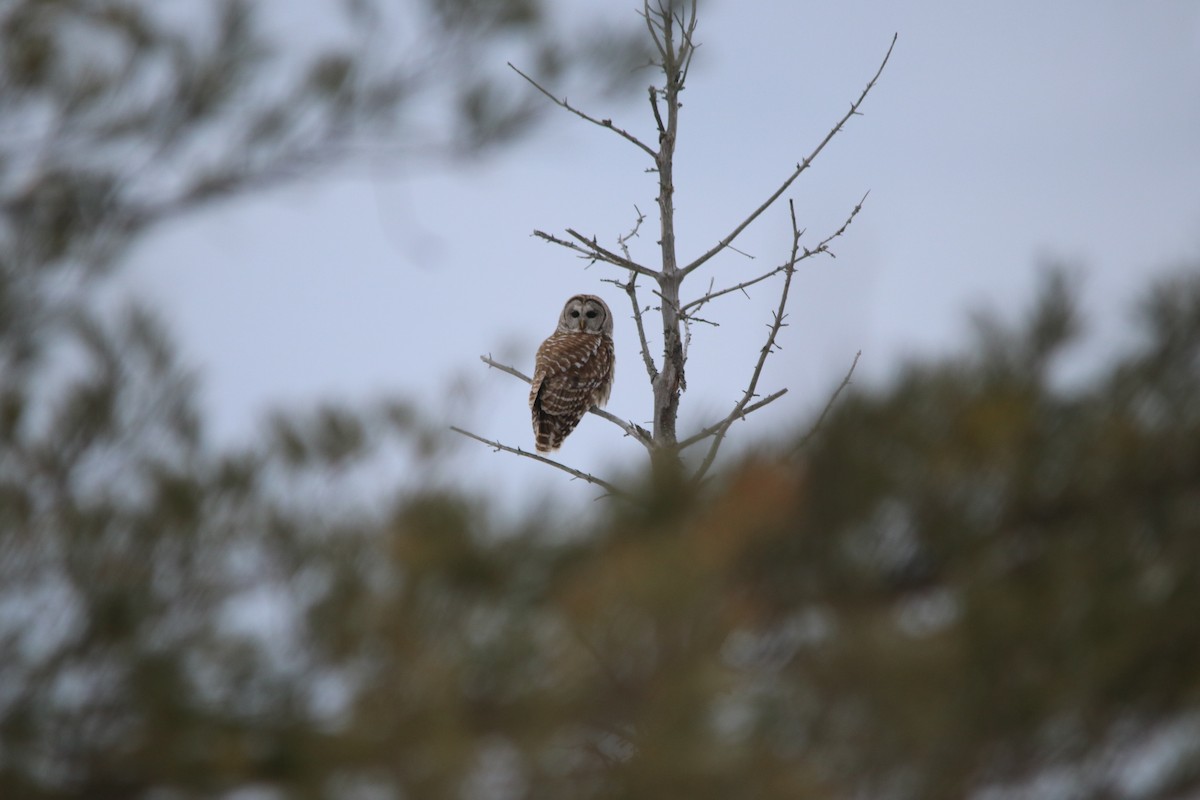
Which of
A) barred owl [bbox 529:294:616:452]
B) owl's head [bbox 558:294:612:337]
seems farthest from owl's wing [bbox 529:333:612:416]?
owl's head [bbox 558:294:612:337]

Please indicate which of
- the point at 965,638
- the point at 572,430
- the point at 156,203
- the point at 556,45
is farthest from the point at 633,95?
the point at 572,430

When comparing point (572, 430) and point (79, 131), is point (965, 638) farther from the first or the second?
point (572, 430)

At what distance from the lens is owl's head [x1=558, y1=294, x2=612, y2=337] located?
462 inches

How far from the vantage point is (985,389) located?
7.70ft

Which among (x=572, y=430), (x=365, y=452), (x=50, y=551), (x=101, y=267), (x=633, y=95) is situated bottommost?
(x=50, y=551)

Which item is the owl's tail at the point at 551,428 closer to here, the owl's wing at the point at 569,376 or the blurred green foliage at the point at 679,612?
the owl's wing at the point at 569,376

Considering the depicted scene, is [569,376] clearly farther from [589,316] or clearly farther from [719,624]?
[719,624]

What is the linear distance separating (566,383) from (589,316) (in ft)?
5.23

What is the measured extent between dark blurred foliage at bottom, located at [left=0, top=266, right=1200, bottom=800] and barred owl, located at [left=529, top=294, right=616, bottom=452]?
745cm

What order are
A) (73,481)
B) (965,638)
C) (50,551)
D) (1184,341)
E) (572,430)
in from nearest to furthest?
1. (965,638)
2. (1184,341)
3. (50,551)
4. (73,481)
5. (572,430)

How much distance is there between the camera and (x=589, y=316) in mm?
11766

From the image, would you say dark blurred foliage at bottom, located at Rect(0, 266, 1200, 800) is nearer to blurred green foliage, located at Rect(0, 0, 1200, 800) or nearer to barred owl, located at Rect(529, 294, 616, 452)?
blurred green foliage, located at Rect(0, 0, 1200, 800)

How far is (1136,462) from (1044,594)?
315mm

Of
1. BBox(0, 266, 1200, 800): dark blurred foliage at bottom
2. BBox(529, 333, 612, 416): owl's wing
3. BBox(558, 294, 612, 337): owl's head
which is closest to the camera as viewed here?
BBox(0, 266, 1200, 800): dark blurred foliage at bottom
